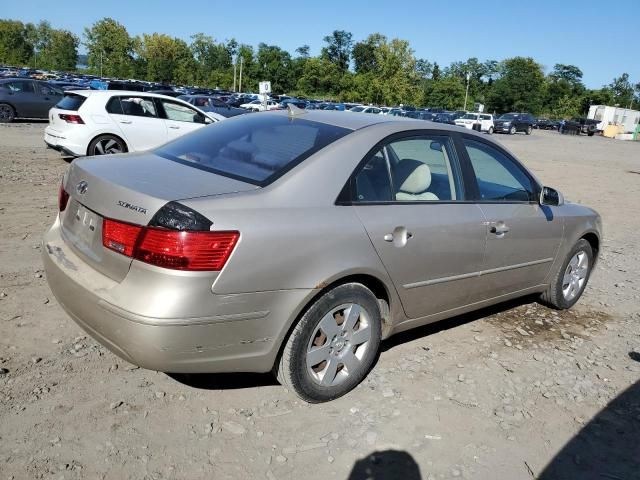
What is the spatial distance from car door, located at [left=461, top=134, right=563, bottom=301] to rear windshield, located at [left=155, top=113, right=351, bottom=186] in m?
1.23

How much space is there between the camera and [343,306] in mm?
3219

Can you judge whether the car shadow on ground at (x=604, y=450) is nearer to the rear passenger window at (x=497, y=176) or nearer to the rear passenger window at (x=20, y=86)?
the rear passenger window at (x=497, y=176)

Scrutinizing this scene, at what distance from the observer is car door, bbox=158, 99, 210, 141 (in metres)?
11.7

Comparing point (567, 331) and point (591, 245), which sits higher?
point (591, 245)

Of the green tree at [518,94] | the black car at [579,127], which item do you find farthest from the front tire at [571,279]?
the green tree at [518,94]

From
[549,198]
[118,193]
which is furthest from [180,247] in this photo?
[549,198]

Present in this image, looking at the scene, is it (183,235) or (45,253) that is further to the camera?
(45,253)

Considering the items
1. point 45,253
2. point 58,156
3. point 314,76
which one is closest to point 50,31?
point 314,76

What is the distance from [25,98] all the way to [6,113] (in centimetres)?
Result: 84

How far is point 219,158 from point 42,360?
166 cm

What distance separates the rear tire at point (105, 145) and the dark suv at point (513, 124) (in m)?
41.9

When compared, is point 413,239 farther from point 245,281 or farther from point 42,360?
point 42,360

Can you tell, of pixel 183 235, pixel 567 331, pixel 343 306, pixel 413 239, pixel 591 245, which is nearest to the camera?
pixel 183 235

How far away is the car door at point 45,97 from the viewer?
67.6 feet
